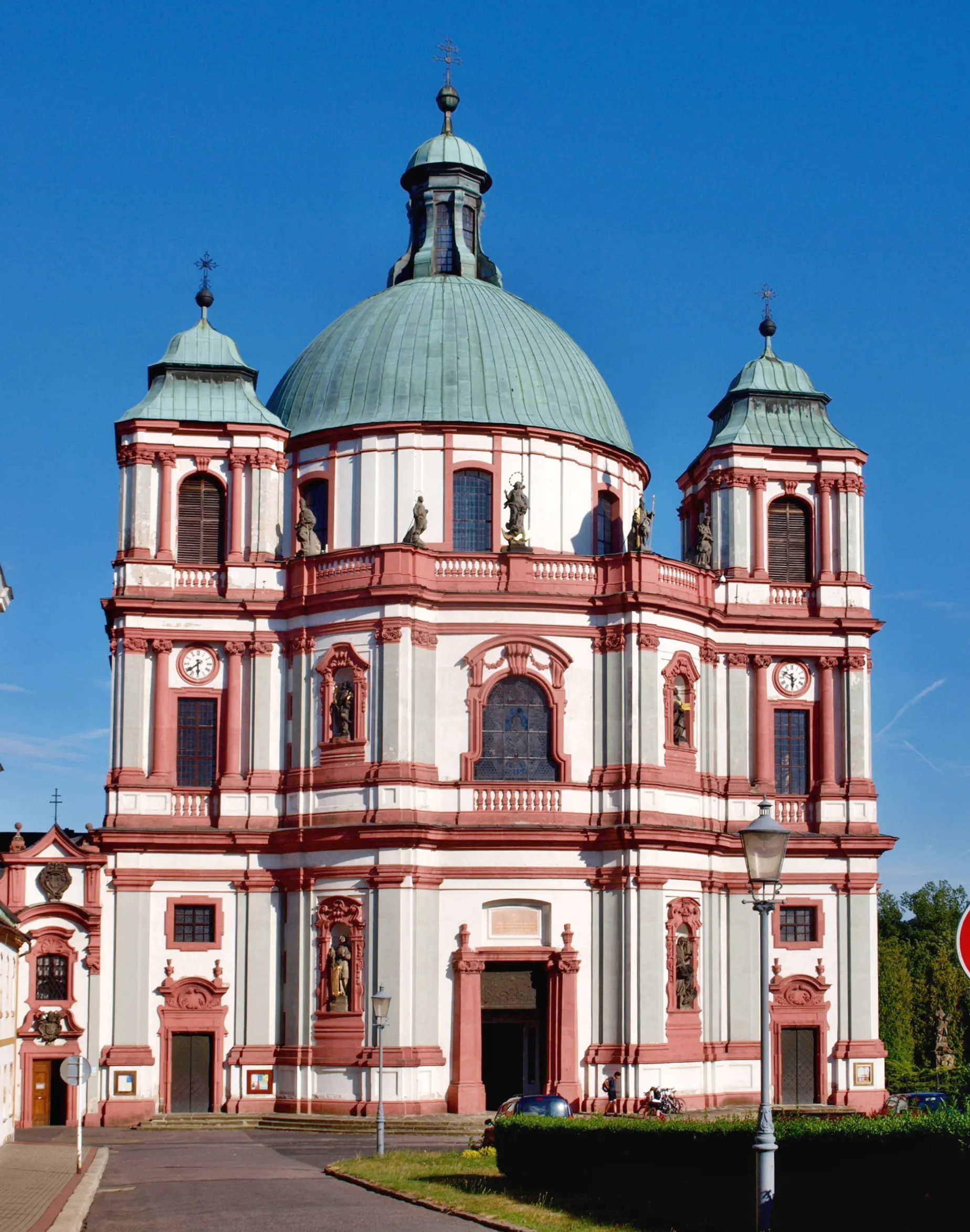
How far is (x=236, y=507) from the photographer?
185 feet

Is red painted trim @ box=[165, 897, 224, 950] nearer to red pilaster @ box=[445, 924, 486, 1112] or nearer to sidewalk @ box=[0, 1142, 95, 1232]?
red pilaster @ box=[445, 924, 486, 1112]

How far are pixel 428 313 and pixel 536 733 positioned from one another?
14956mm

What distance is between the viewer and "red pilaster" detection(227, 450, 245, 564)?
5631cm

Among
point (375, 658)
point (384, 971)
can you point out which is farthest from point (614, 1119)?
point (375, 658)

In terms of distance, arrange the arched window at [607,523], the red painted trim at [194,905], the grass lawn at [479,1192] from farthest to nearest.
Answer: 1. the arched window at [607,523]
2. the red painted trim at [194,905]
3. the grass lawn at [479,1192]

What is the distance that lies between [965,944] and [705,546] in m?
45.7

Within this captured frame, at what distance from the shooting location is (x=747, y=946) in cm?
5600

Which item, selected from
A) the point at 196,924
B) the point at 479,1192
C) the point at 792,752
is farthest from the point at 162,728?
the point at 479,1192

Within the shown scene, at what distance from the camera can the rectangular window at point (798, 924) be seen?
56844mm

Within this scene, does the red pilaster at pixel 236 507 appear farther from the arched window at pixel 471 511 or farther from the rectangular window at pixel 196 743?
the arched window at pixel 471 511

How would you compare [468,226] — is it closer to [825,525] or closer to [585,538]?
[585,538]

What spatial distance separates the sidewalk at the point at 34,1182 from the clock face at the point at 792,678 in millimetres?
24524

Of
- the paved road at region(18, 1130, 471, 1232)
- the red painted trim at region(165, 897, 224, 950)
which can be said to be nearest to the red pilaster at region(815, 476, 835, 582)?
the red painted trim at region(165, 897, 224, 950)

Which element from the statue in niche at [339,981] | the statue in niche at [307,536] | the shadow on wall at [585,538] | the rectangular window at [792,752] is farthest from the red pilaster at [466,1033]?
the shadow on wall at [585,538]
